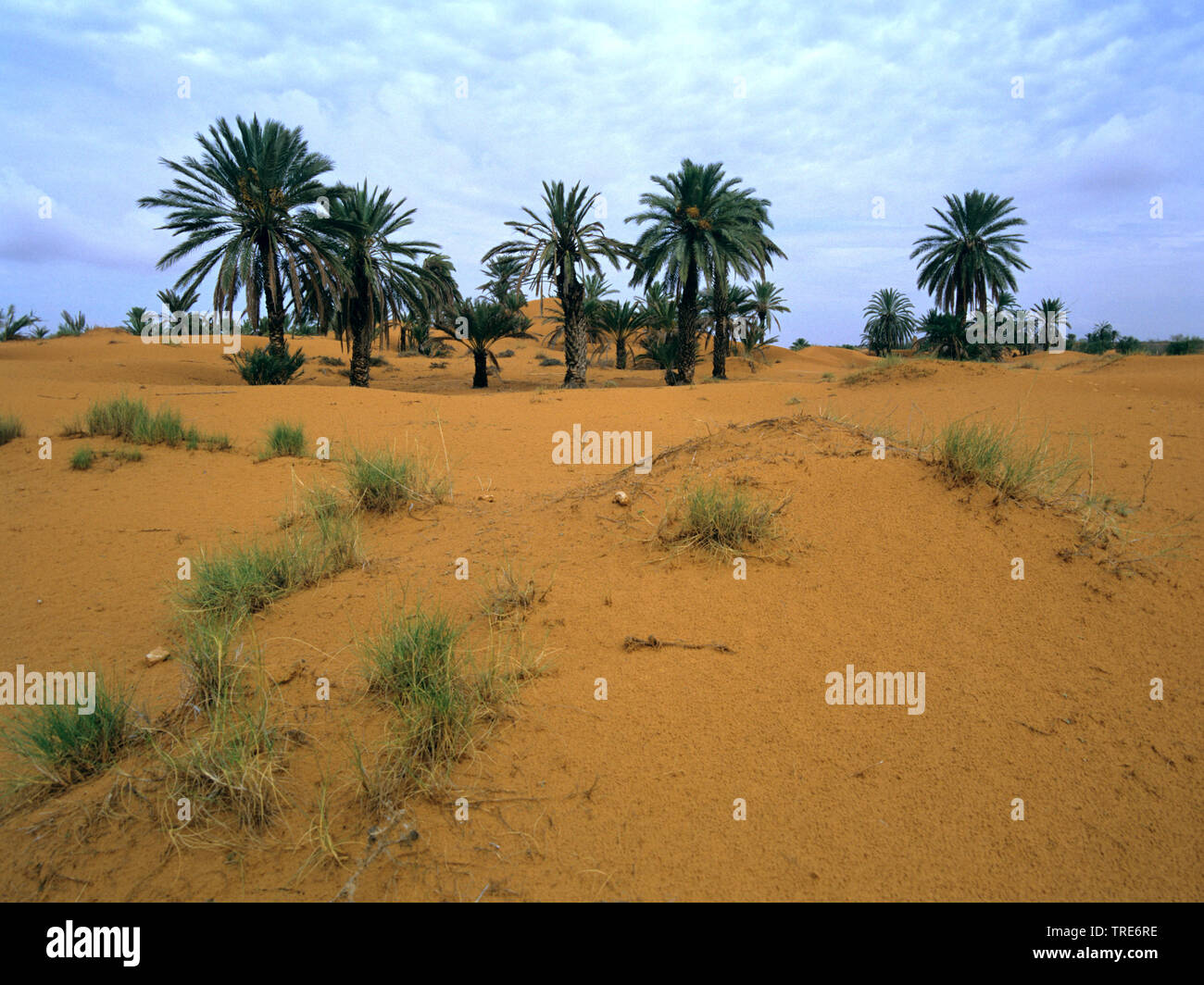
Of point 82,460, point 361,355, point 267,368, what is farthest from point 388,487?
point 361,355

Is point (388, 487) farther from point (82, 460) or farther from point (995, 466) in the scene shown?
point (995, 466)

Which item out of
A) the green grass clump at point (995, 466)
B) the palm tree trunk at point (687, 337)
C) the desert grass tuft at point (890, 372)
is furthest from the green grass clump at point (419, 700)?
the palm tree trunk at point (687, 337)

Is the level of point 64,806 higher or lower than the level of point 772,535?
lower

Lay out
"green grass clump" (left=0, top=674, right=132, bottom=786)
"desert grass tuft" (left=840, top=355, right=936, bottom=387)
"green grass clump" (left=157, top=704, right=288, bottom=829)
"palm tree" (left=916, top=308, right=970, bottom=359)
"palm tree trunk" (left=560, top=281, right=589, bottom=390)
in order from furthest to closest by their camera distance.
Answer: "palm tree" (left=916, top=308, right=970, bottom=359)
"palm tree trunk" (left=560, top=281, right=589, bottom=390)
"desert grass tuft" (left=840, top=355, right=936, bottom=387)
"green grass clump" (left=0, top=674, right=132, bottom=786)
"green grass clump" (left=157, top=704, right=288, bottom=829)

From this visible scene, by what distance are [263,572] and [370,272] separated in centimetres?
1980

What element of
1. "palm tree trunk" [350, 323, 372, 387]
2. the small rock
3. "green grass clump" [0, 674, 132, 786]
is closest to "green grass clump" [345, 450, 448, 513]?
the small rock

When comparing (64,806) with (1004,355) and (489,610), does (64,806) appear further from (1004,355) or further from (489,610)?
(1004,355)

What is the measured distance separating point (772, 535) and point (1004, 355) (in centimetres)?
4221

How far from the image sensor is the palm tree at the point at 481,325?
78.6ft

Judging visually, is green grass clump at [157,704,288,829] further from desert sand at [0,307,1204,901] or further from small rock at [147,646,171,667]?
small rock at [147,646,171,667]

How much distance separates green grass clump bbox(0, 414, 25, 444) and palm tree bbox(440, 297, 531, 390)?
15.3m

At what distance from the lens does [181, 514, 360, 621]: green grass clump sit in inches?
166

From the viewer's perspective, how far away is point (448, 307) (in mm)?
24281
